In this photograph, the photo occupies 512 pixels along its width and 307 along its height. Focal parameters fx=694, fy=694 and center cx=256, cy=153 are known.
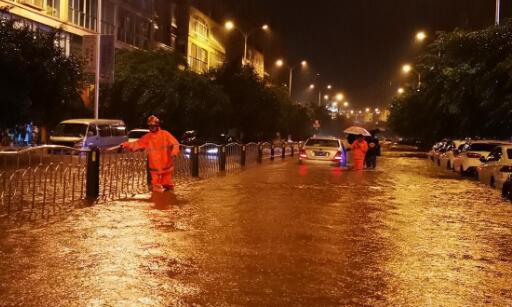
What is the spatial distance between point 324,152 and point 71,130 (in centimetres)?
1084

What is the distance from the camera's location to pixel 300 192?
16.7 meters

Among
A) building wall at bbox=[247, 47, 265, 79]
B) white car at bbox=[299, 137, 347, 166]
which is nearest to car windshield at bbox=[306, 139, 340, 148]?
white car at bbox=[299, 137, 347, 166]

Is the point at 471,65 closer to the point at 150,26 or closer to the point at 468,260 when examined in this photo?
the point at 468,260

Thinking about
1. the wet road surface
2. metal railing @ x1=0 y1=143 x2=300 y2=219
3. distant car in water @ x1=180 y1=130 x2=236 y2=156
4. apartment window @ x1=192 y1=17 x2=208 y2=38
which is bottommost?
the wet road surface

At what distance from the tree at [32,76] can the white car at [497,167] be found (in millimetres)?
15440

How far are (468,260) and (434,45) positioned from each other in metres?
30.6

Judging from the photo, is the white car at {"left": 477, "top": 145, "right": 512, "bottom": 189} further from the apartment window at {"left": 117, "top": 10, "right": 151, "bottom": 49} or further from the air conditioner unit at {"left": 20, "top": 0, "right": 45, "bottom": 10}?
the apartment window at {"left": 117, "top": 10, "right": 151, "bottom": 49}

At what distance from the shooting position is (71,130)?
2942 centimetres

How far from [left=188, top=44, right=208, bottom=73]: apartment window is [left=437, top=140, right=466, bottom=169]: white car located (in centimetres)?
3603

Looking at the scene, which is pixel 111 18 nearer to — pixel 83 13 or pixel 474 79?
pixel 83 13

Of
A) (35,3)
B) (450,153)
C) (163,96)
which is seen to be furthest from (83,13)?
(450,153)

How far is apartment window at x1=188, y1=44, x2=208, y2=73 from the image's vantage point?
217ft

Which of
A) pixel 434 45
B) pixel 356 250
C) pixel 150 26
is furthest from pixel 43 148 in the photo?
pixel 150 26

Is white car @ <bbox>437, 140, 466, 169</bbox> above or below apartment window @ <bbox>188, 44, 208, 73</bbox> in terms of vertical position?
below
